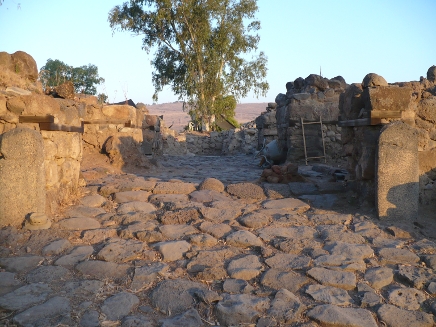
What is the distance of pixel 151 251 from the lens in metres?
3.68

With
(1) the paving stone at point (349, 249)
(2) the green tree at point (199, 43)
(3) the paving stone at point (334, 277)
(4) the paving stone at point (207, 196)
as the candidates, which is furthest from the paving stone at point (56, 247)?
(2) the green tree at point (199, 43)

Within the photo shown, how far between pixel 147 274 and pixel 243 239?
3.48 feet

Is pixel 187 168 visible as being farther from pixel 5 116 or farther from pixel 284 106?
pixel 5 116

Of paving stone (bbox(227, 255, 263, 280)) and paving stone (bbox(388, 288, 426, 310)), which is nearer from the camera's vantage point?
paving stone (bbox(388, 288, 426, 310))

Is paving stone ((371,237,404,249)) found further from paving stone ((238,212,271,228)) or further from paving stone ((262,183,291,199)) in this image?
paving stone ((262,183,291,199))

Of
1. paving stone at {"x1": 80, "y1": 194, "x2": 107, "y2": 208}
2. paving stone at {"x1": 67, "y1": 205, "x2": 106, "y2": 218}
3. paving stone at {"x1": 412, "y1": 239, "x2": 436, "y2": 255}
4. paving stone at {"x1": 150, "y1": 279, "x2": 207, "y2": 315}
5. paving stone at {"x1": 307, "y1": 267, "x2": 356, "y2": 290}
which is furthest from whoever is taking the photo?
paving stone at {"x1": 80, "y1": 194, "x2": 107, "y2": 208}

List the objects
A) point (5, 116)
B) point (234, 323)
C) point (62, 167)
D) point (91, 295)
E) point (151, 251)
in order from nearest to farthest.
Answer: point (234, 323) < point (91, 295) < point (151, 251) < point (5, 116) < point (62, 167)

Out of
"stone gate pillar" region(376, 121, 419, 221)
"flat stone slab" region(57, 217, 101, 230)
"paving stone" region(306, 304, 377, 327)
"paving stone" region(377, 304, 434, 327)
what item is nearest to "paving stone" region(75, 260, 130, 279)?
"flat stone slab" region(57, 217, 101, 230)

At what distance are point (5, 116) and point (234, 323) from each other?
10.2 feet

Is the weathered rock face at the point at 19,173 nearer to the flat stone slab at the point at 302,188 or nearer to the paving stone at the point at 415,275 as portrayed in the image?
the flat stone slab at the point at 302,188

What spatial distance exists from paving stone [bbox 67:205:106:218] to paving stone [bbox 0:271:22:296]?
131cm

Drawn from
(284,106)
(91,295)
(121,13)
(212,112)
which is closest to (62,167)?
(91,295)

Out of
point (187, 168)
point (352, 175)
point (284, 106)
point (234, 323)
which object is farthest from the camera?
point (284, 106)

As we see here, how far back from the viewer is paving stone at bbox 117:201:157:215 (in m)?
4.71
